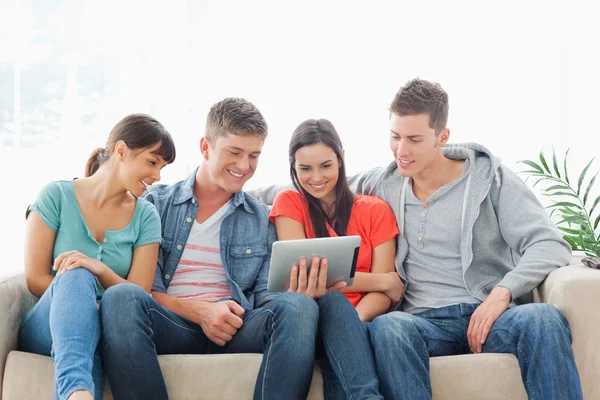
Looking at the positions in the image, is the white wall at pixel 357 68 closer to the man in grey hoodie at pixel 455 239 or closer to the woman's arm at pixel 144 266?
the man in grey hoodie at pixel 455 239

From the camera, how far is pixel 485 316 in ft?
5.92

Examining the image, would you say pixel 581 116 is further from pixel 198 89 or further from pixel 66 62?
pixel 66 62

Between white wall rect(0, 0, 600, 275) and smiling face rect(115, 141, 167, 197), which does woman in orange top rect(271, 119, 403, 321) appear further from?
white wall rect(0, 0, 600, 275)

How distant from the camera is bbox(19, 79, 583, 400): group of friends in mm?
1624

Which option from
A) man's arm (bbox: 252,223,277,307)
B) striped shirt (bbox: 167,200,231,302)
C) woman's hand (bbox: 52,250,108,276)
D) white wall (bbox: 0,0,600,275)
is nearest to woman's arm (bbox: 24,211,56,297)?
woman's hand (bbox: 52,250,108,276)

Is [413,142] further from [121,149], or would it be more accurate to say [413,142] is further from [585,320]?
[121,149]

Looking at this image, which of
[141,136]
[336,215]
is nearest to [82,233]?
[141,136]

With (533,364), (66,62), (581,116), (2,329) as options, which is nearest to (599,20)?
(581,116)

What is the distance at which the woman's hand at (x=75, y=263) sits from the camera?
1676 millimetres

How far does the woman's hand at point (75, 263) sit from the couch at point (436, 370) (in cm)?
19

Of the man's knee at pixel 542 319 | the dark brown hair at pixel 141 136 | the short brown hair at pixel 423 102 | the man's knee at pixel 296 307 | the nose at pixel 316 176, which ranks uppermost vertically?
the short brown hair at pixel 423 102

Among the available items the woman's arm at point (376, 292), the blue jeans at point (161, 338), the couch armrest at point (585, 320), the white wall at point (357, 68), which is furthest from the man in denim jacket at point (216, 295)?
the white wall at point (357, 68)

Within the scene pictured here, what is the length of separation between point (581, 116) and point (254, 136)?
203 cm

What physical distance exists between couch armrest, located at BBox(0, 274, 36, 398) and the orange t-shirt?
0.74 m
